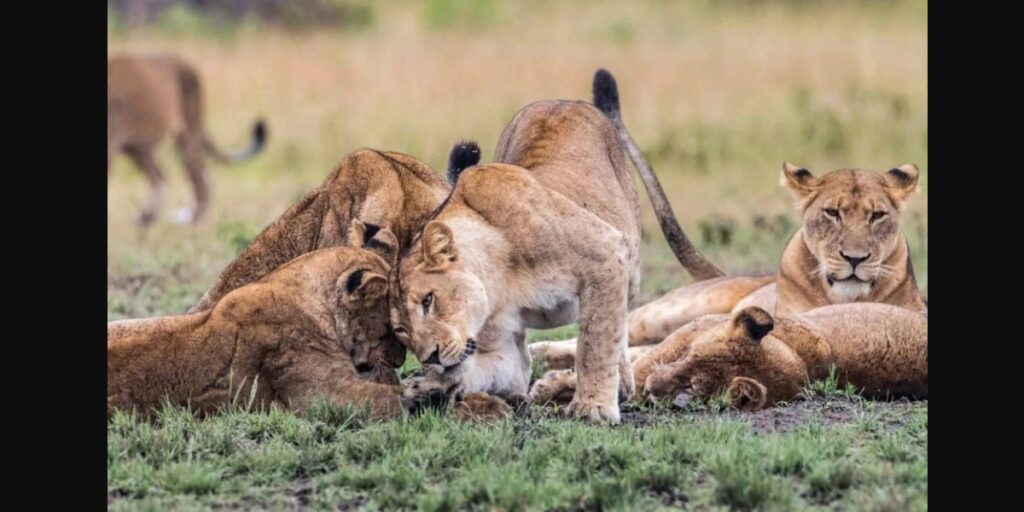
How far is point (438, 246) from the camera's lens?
567 cm

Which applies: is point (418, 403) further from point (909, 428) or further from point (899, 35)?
point (899, 35)

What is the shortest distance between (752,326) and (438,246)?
1.26 metres

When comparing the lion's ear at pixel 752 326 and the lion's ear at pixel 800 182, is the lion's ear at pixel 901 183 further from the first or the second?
the lion's ear at pixel 752 326

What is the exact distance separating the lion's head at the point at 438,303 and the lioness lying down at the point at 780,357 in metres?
0.84

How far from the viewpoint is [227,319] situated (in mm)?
5969

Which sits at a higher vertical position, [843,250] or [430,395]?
[843,250]

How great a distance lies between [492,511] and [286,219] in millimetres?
2515

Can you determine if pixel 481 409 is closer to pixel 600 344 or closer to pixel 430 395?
pixel 430 395

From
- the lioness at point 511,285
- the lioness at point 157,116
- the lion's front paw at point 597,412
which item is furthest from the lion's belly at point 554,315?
the lioness at point 157,116

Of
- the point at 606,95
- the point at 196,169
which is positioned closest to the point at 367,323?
the point at 606,95

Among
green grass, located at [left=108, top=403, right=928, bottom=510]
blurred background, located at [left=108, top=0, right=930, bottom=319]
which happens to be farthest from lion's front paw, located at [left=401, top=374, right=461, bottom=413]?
blurred background, located at [left=108, top=0, right=930, bottom=319]

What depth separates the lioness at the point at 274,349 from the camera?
586cm

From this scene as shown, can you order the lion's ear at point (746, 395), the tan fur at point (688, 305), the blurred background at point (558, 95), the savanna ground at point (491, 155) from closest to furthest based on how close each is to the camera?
the savanna ground at point (491, 155), the lion's ear at point (746, 395), the tan fur at point (688, 305), the blurred background at point (558, 95)

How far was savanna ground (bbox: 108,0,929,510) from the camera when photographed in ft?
16.6
